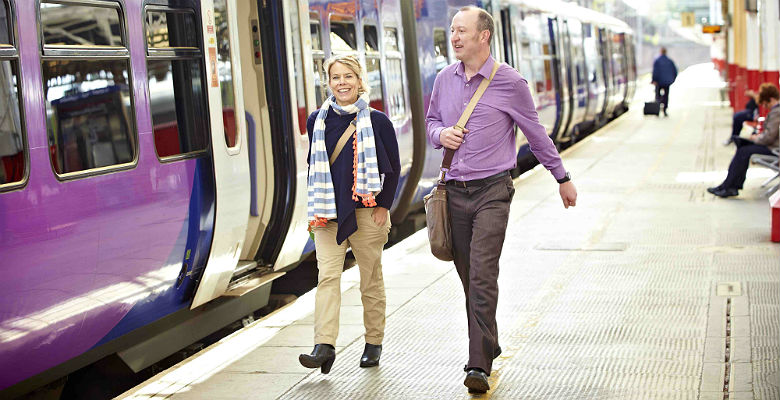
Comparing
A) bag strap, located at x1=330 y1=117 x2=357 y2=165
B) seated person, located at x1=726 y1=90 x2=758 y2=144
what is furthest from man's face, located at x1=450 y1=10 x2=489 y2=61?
seated person, located at x1=726 y1=90 x2=758 y2=144

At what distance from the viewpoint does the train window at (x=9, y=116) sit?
5.21m

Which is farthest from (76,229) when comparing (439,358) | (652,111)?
(652,111)

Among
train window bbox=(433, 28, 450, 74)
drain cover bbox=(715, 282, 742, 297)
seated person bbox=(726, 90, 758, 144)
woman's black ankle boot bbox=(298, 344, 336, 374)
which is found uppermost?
train window bbox=(433, 28, 450, 74)

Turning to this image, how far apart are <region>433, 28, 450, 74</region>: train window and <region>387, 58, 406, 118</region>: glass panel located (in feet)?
4.51

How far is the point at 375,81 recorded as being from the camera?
10.7 metres

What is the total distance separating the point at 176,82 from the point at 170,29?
328 mm

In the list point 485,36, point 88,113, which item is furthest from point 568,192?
point 88,113

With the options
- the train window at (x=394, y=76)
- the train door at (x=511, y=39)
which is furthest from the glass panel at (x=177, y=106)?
the train door at (x=511, y=39)

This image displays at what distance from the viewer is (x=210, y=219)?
714cm

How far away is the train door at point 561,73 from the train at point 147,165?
11536 mm

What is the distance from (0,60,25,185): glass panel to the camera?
521cm

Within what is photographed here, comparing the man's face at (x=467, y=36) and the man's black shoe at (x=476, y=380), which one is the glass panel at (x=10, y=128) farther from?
the man's black shoe at (x=476, y=380)

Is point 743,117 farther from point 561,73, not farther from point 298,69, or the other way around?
point 298,69

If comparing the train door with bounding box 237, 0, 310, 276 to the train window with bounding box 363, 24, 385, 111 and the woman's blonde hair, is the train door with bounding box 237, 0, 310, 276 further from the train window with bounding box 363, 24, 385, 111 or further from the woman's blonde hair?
the woman's blonde hair
